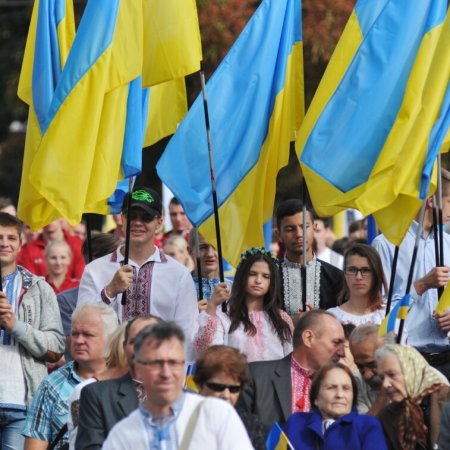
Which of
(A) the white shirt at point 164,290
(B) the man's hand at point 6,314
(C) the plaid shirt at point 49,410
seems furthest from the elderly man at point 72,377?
(A) the white shirt at point 164,290

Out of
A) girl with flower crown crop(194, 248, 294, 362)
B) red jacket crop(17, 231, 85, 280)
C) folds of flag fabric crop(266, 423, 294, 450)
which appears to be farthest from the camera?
red jacket crop(17, 231, 85, 280)

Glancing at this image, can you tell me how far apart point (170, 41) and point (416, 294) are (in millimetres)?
2461

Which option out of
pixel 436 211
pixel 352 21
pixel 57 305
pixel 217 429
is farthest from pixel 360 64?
pixel 217 429

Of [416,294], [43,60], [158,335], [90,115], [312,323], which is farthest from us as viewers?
[43,60]

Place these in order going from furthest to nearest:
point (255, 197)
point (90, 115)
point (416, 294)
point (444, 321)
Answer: point (255, 197), point (90, 115), point (416, 294), point (444, 321)

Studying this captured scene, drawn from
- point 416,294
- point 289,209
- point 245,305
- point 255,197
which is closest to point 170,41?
point 255,197

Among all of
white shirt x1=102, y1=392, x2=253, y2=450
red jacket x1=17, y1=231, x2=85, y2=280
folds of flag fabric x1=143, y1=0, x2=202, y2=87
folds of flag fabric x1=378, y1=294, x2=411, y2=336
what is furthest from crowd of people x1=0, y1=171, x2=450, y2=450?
red jacket x1=17, y1=231, x2=85, y2=280

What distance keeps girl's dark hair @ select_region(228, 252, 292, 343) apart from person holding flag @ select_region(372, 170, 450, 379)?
92 centimetres

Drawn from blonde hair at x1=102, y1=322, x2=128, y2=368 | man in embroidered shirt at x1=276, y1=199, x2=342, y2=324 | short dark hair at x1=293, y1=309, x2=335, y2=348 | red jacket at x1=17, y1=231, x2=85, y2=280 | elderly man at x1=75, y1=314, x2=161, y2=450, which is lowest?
elderly man at x1=75, y1=314, x2=161, y2=450

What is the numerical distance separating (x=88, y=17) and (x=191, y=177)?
138 cm

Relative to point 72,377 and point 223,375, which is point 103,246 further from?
point 223,375

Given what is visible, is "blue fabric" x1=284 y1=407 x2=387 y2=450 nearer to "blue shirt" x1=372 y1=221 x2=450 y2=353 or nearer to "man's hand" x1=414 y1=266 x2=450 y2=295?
"man's hand" x1=414 y1=266 x2=450 y2=295

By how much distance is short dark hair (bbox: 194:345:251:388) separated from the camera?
7.23 meters

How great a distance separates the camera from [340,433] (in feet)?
24.2
